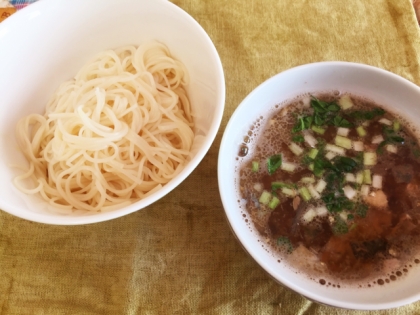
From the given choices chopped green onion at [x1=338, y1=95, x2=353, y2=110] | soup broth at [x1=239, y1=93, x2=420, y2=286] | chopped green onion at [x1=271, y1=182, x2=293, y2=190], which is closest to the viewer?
soup broth at [x1=239, y1=93, x2=420, y2=286]

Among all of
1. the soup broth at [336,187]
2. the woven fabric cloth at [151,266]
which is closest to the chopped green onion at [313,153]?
the soup broth at [336,187]

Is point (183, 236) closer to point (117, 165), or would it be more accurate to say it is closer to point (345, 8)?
point (117, 165)

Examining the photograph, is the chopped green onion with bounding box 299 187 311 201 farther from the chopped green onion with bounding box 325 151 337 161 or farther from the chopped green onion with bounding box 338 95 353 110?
the chopped green onion with bounding box 338 95 353 110

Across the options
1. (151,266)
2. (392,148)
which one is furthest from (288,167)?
(151,266)

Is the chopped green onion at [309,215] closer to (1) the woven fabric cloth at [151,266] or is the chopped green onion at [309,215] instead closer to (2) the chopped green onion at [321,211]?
(2) the chopped green onion at [321,211]

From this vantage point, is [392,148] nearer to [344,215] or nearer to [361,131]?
[361,131]

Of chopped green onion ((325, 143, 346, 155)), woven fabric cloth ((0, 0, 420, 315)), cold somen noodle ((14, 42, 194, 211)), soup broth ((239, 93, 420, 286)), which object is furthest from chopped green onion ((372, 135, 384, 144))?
cold somen noodle ((14, 42, 194, 211))
